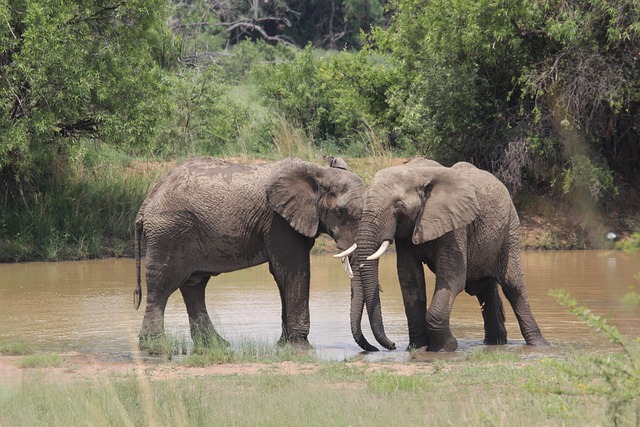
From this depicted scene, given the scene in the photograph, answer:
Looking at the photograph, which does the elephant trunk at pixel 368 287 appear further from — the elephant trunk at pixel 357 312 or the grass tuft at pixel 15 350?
the grass tuft at pixel 15 350

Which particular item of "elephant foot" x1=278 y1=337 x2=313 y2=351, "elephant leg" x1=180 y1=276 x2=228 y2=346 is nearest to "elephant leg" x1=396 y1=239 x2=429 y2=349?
"elephant foot" x1=278 y1=337 x2=313 y2=351

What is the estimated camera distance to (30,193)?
65.1 feet

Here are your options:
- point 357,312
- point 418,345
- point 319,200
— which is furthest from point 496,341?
point 319,200

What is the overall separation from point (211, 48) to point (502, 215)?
2752 cm

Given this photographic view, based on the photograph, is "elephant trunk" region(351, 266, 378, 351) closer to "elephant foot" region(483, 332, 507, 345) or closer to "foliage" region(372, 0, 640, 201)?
"elephant foot" region(483, 332, 507, 345)

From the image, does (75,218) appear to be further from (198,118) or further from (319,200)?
(319,200)

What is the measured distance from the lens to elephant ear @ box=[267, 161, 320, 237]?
11.5m

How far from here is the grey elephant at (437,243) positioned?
10836 mm

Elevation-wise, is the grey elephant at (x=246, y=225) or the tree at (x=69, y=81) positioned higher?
the tree at (x=69, y=81)

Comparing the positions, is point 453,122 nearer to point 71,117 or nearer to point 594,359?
point 71,117

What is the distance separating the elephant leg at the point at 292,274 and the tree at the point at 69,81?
7.36 meters

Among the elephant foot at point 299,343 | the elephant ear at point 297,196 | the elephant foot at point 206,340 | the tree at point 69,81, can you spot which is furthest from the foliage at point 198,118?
the elephant foot at point 299,343

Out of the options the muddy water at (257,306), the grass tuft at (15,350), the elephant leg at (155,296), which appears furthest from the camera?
the muddy water at (257,306)

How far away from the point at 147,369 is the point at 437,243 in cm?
312
